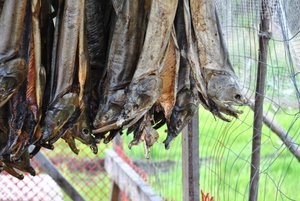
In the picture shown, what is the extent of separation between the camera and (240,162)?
140 centimetres

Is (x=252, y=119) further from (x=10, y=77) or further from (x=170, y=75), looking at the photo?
(x=10, y=77)

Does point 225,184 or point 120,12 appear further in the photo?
point 225,184

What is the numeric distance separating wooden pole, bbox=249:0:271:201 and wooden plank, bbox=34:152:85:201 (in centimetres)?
88

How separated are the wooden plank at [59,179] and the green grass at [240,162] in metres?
0.50

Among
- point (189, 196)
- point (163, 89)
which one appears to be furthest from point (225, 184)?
point (163, 89)

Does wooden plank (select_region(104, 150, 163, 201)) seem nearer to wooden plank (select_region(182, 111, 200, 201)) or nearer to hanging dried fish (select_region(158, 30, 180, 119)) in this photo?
wooden plank (select_region(182, 111, 200, 201))

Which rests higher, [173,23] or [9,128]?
[173,23]

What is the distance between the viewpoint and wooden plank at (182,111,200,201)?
4.42ft

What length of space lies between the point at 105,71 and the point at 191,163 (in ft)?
1.83

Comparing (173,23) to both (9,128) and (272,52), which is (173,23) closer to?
(9,128)

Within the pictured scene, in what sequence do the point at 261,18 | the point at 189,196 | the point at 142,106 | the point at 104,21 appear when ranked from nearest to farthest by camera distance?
the point at 142,106 → the point at 104,21 → the point at 261,18 → the point at 189,196

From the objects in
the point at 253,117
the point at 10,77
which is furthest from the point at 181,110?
the point at 253,117

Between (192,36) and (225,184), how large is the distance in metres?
0.61

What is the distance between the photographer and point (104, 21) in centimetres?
93
